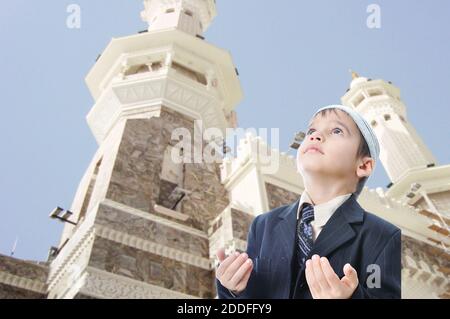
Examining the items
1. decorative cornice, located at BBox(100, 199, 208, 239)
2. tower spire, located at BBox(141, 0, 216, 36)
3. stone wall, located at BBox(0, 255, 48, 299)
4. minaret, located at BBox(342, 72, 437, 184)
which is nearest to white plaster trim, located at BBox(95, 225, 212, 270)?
decorative cornice, located at BBox(100, 199, 208, 239)

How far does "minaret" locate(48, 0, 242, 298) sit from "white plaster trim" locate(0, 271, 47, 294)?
0.88 feet

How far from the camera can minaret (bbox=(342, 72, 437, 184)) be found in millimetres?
23469

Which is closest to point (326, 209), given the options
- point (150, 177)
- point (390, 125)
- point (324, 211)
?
point (324, 211)

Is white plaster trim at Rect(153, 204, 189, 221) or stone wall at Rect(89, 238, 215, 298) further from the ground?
white plaster trim at Rect(153, 204, 189, 221)

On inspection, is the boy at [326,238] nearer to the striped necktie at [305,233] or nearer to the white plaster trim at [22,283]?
the striped necktie at [305,233]

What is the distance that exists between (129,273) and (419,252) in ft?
29.1

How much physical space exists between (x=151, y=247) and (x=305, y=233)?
7.31 m

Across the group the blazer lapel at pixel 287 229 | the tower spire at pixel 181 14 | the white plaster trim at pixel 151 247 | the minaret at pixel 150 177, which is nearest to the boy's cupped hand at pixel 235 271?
the blazer lapel at pixel 287 229

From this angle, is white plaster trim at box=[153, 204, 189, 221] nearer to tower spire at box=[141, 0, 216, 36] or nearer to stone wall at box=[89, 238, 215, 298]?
stone wall at box=[89, 238, 215, 298]

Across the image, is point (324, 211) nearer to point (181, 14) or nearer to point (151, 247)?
point (151, 247)

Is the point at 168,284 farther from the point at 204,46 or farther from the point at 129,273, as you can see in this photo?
the point at 204,46

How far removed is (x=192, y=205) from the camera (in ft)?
39.2

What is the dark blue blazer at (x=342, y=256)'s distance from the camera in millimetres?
2436

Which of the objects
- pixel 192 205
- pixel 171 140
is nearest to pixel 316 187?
pixel 192 205
